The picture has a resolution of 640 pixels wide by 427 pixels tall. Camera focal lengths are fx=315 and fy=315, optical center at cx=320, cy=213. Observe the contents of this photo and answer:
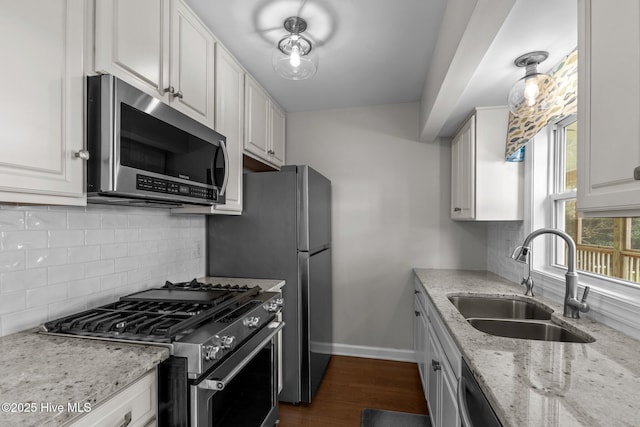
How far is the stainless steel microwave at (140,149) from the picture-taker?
112cm

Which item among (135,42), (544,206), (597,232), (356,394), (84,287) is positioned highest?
(135,42)

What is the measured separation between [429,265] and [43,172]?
2860mm

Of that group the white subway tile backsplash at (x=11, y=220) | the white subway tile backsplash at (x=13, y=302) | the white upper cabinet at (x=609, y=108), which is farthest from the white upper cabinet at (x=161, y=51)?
the white upper cabinet at (x=609, y=108)

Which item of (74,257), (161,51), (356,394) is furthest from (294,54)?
(356,394)

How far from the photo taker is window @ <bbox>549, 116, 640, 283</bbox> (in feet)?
4.65

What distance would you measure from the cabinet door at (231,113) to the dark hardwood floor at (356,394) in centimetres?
151

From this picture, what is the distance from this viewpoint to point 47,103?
99 cm

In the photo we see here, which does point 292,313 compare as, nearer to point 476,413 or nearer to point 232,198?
point 232,198

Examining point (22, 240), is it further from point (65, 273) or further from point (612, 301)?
point (612, 301)

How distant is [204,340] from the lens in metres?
1.15

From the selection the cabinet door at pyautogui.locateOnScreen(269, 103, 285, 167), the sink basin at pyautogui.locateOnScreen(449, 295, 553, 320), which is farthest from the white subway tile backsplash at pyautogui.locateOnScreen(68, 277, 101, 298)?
the sink basin at pyautogui.locateOnScreen(449, 295, 553, 320)

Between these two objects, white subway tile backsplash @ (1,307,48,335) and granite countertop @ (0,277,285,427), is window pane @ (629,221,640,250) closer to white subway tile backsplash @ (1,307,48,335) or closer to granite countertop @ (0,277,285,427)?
granite countertop @ (0,277,285,427)

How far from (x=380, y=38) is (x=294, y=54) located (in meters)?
0.59

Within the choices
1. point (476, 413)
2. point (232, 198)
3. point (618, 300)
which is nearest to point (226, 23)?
point (232, 198)
